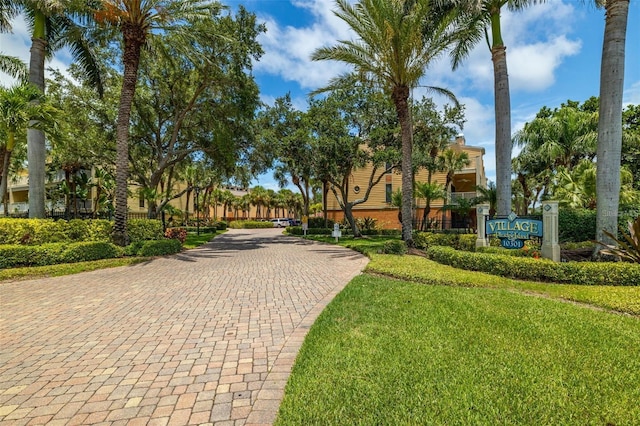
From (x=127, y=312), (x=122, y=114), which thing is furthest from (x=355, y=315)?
(x=122, y=114)

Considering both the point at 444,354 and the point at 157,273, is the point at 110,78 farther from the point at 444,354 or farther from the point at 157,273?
the point at 444,354

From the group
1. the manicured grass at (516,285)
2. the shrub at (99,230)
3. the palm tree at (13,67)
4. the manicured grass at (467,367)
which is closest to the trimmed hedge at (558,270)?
the manicured grass at (516,285)

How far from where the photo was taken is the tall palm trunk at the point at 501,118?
37.0ft

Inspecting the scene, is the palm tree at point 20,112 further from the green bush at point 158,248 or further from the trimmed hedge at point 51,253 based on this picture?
the green bush at point 158,248

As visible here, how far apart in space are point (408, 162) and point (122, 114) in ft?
38.3

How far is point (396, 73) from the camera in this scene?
12914 mm

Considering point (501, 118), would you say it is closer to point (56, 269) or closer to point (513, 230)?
point (513, 230)

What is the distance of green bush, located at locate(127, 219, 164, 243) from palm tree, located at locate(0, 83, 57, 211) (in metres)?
4.46

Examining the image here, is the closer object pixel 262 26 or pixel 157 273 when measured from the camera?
pixel 157 273

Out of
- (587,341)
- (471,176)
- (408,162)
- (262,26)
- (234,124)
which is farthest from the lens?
(471,176)

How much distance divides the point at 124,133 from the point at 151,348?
1102 cm

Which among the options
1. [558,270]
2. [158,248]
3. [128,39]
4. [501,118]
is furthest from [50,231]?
[501,118]

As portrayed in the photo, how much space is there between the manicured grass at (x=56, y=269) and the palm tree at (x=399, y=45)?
11.0m

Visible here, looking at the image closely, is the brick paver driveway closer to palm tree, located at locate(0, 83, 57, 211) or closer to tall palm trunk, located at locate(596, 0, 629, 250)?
palm tree, located at locate(0, 83, 57, 211)
